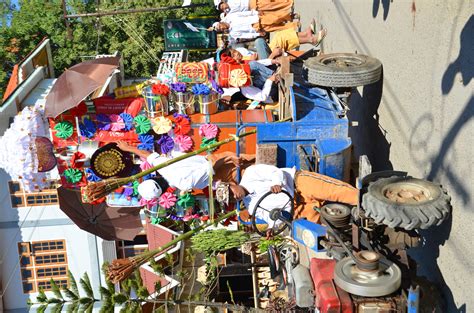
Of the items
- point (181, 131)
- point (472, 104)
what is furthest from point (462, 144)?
point (181, 131)

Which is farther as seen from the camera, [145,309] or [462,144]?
[145,309]

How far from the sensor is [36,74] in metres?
17.6

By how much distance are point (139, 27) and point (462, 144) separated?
A: 67.2 ft

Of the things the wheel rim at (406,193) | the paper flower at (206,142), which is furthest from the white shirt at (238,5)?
the wheel rim at (406,193)

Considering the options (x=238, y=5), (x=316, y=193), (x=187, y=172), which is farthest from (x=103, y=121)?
(x=238, y=5)

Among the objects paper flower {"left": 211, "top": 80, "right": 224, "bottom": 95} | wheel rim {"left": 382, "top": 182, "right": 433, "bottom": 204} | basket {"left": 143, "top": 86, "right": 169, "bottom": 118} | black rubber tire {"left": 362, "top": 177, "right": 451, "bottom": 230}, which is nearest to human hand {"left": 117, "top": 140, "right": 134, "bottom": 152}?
basket {"left": 143, "top": 86, "right": 169, "bottom": 118}

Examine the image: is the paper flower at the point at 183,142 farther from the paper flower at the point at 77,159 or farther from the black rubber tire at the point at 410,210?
the black rubber tire at the point at 410,210

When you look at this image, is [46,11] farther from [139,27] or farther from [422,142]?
[422,142]

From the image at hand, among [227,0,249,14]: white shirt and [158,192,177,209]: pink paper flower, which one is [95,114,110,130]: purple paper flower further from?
[227,0,249,14]: white shirt

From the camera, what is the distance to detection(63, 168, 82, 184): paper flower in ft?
25.3

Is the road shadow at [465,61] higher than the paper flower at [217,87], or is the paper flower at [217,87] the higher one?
the road shadow at [465,61]

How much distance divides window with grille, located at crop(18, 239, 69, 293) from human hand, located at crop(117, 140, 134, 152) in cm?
1096

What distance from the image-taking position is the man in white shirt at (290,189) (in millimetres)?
6566

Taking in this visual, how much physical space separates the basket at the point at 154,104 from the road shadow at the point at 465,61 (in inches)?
152
